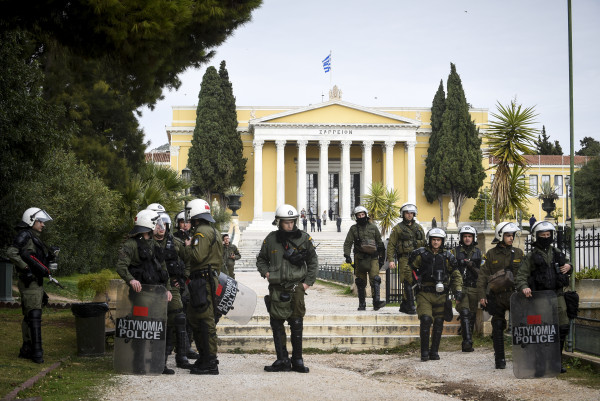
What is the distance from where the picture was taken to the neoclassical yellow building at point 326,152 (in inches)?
2245

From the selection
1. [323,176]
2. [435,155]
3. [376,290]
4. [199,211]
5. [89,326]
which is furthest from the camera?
[323,176]

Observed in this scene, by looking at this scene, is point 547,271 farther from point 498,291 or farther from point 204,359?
point 204,359

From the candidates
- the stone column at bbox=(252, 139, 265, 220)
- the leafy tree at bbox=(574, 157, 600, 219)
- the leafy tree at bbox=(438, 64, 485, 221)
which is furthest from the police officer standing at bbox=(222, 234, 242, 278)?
the stone column at bbox=(252, 139, 265, 220)

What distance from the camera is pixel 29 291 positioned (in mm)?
8469

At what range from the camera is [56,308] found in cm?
1461

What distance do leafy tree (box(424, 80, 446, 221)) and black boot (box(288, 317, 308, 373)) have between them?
4863 centimetres

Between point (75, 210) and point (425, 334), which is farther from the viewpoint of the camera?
point (75, 210)

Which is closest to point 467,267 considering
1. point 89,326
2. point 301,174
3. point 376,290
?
point 376,290

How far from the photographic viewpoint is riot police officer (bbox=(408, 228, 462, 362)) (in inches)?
369

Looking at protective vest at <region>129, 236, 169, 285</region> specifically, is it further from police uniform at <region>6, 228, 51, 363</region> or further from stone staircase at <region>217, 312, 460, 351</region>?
stone staircase at <region>217, 312, 460, 351</region>

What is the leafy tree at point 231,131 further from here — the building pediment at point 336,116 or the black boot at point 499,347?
the black boot at point 499,347

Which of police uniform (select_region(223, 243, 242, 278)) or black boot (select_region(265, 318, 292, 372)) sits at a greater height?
police uniform (select_region(223, 243, 242, 278))

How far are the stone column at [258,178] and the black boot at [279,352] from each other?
48.3 meters

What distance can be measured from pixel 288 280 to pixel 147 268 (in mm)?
1542
